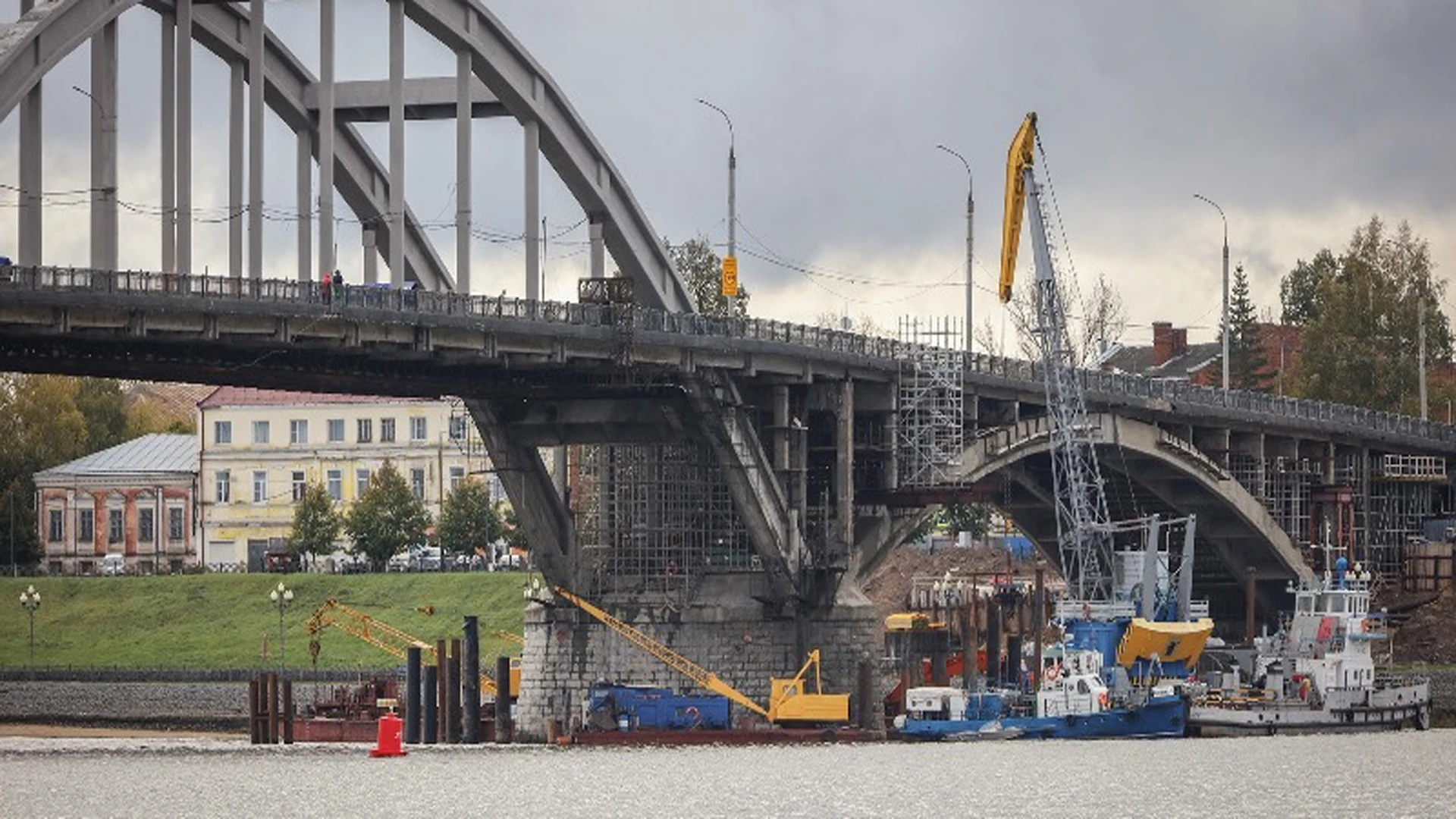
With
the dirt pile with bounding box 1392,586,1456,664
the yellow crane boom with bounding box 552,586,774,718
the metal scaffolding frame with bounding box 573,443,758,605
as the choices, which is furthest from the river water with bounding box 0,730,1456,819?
the dirt pile with bounding box 1392,586,1456,664

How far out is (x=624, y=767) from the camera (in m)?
101

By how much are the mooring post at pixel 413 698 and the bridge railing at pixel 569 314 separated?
1381cm

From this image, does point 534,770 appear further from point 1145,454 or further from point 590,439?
point 1145,454

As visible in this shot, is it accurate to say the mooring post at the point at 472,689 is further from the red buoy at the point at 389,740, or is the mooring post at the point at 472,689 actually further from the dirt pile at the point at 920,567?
the dirt pile at the point at 920,567

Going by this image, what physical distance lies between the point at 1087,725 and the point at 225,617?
64054 millimetres

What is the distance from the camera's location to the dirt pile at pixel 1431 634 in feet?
527

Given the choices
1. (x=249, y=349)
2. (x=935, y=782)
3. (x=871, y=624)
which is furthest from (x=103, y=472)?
(x=935, y=782)

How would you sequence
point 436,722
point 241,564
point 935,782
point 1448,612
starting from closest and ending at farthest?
point 935,782 < point 436,722 < point 1448,612 < point 241,564

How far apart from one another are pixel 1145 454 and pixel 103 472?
67750 mm

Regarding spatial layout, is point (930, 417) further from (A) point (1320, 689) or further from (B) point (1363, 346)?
(B) point (1363, 346)

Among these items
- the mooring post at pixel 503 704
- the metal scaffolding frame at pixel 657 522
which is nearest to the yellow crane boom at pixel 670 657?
the metal scaffolding frame at pixel 657 522

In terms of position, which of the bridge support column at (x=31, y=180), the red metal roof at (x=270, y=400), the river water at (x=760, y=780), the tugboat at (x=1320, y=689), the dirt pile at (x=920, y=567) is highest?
the bridge support column at (x=31, y=180)

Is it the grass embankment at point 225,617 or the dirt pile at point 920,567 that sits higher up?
the dirt pile at point 920,567

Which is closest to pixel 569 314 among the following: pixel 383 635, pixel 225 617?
pixel 383 635
